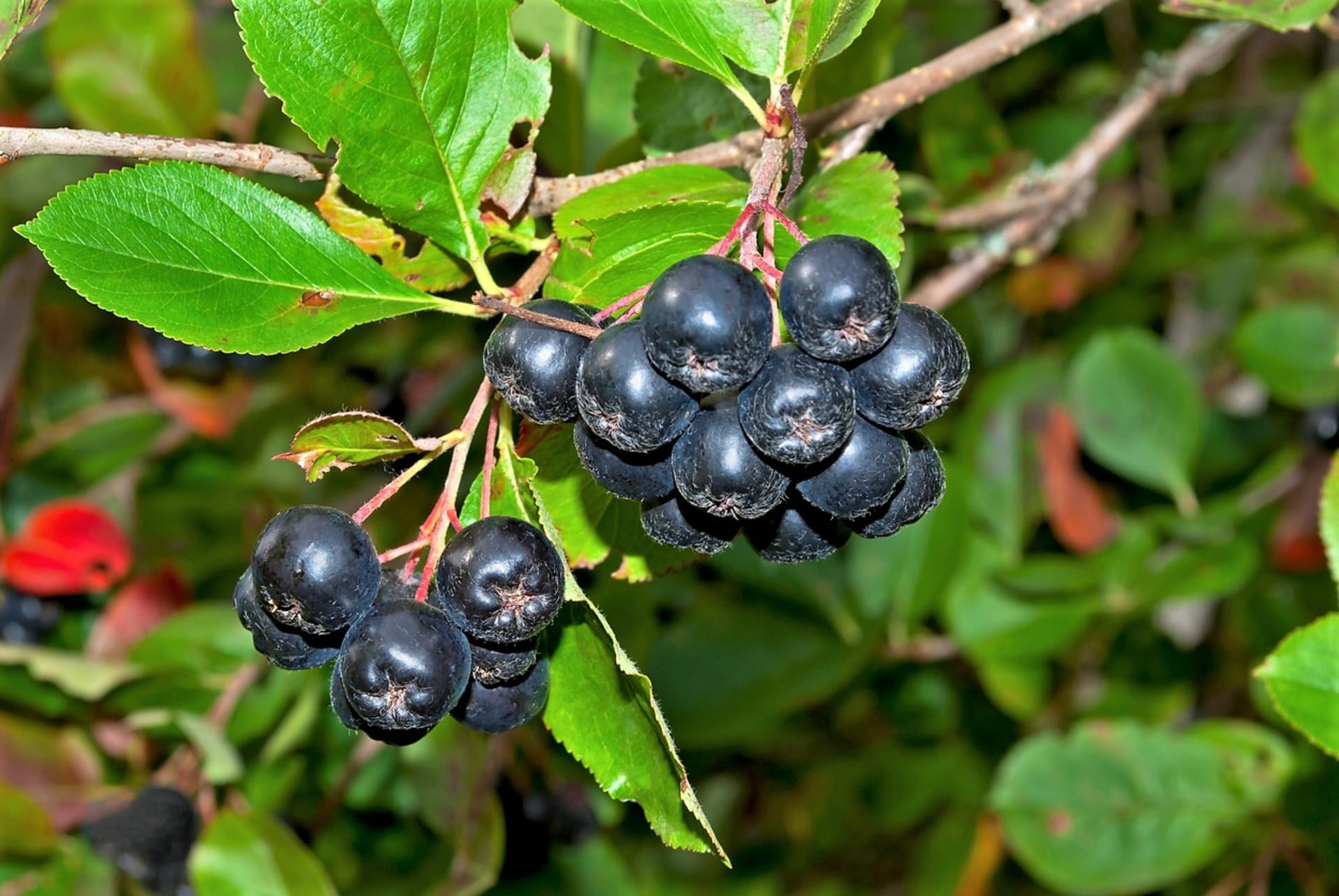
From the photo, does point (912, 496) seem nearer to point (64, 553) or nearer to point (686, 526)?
point (686, 526)

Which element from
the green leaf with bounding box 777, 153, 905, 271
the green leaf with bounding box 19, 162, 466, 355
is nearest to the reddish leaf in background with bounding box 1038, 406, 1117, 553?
the green leaf with bounding box 777, 153, 905, 271

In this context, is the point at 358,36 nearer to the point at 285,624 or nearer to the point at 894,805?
the point at 285,624

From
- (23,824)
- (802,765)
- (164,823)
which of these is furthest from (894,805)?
(23,824)

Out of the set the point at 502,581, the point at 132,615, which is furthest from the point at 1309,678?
the point at 132,615

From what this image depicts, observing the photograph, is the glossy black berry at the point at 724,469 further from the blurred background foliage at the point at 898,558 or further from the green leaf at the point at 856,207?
the blurred background foliage at the point at 898,558

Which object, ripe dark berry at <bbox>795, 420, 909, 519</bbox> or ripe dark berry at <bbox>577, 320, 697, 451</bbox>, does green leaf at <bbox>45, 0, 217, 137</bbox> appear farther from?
ripe dark berry at <bbox>795, 420, 909, 519</bbox>

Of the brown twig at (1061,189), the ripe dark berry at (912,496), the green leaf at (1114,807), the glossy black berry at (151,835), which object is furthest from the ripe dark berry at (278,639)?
the green leaf at (1114,807)

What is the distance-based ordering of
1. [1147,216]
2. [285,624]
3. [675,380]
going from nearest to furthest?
[675,380] < [285,624] < [1147,216]
